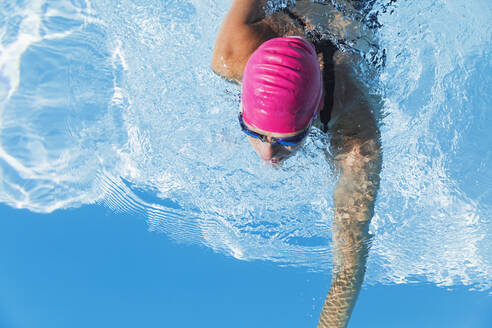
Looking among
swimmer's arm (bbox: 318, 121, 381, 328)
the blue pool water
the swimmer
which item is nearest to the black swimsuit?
the swimmer

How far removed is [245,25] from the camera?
245 cm

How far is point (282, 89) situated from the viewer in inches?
69.2

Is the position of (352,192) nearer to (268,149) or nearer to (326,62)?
(268,149)

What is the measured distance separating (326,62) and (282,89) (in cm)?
67

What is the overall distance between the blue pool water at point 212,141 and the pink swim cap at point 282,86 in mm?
1249

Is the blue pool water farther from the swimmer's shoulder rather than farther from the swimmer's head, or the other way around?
the swimmer's head

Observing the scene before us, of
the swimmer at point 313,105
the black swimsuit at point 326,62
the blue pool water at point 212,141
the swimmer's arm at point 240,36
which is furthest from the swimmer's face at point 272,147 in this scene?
the blue pool water at point 212,141

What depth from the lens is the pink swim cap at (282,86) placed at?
5.79ft

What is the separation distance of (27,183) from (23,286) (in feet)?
3.09

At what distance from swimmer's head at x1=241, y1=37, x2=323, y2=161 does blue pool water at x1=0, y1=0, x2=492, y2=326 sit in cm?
123

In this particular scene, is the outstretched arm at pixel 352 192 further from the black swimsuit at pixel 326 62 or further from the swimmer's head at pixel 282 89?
the swimmer's head at pixel 282 89

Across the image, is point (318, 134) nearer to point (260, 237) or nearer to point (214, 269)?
point (260, 237)

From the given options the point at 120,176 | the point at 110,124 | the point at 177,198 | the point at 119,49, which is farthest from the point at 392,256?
the point at 119,49

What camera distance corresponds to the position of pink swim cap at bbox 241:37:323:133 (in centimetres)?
176
